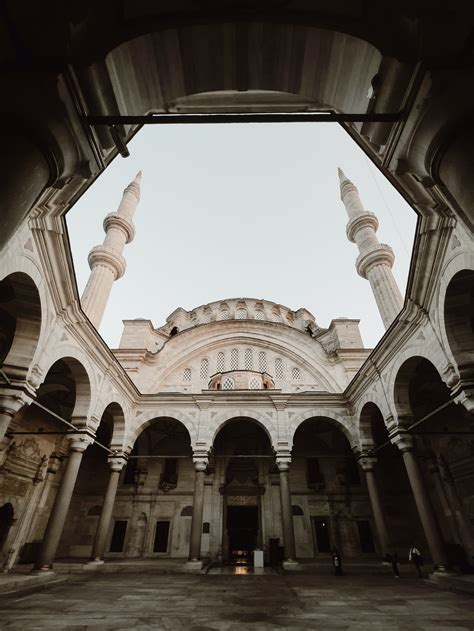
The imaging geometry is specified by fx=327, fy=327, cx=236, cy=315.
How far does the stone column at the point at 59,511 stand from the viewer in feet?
29.6

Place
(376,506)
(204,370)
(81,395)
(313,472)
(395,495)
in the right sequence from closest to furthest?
(81,395) < (376,506) < (395,495) < (313,472) < (204,370)

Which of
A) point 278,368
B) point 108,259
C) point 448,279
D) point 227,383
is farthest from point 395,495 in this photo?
point 108,259

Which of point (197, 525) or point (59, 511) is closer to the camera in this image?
point (59, 511)

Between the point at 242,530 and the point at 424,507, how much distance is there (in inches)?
382

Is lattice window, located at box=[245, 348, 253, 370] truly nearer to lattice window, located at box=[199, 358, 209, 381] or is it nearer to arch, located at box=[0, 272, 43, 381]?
lattice window, located at box=[199, 358, 209, 381]

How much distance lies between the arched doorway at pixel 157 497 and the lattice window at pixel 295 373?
6886 millimetres

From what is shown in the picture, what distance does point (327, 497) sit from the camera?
53.2 ft

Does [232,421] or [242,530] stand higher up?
[232,421]

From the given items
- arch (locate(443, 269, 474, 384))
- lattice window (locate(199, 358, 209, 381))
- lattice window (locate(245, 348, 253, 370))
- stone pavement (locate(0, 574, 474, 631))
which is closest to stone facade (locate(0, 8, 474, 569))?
arch (locate(443, 269, 474, 384))

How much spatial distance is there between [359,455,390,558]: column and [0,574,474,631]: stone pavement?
7.95 ft

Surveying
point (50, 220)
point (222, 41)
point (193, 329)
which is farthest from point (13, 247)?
point (193, 329)

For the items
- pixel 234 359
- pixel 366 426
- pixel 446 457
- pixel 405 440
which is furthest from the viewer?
pixel 234 359

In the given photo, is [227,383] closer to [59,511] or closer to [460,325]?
[59,511]

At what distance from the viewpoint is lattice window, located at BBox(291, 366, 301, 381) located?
1902cm
